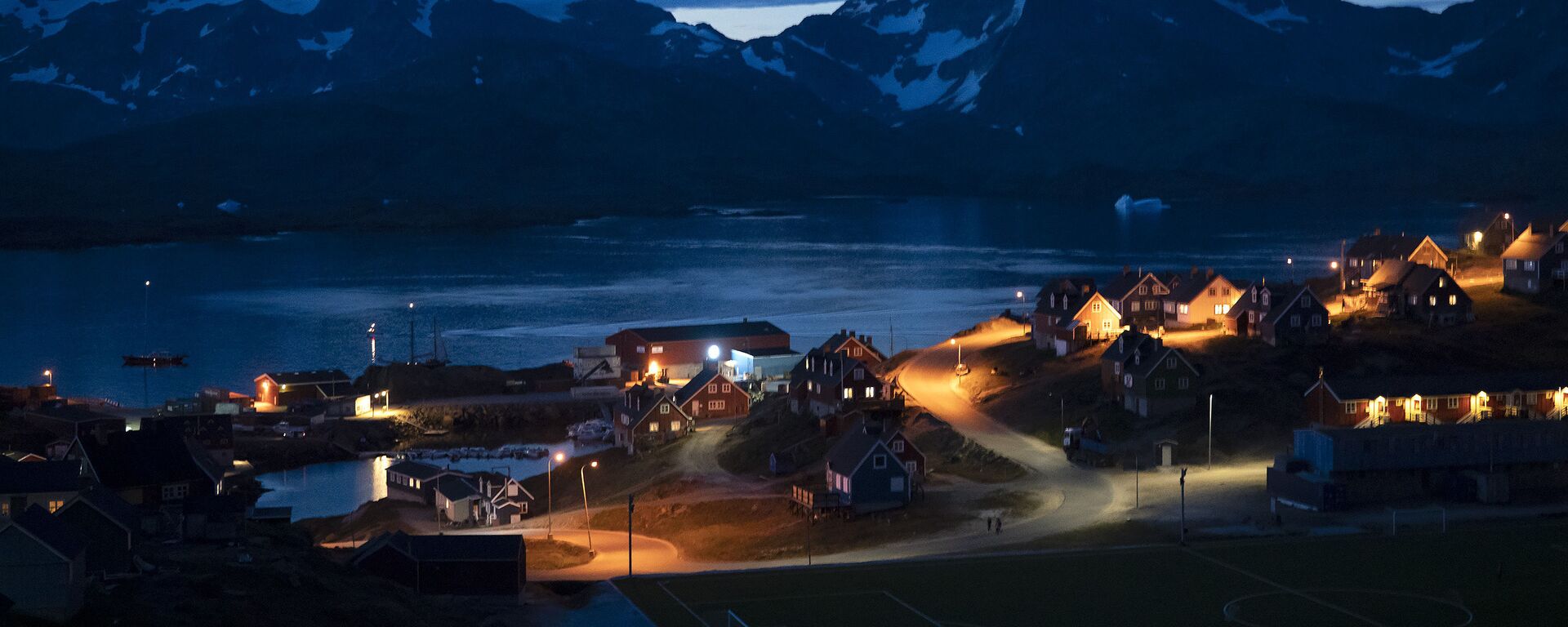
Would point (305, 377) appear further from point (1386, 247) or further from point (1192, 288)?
point (1386, 247)

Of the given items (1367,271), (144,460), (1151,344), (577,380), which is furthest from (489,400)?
(1367,271)

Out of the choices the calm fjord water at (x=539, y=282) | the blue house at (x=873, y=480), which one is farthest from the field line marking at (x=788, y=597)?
the calm fjord water at (x=539, y=282)

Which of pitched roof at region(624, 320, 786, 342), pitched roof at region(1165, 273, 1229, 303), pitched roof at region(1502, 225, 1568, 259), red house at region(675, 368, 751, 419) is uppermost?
pitched roof at region(1502, 225, 1568, 259)

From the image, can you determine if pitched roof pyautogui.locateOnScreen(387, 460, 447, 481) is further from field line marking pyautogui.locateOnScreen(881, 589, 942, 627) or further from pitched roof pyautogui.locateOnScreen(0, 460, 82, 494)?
field line marking pyautogui.locateOnScreen(881, 589, 942, 627)

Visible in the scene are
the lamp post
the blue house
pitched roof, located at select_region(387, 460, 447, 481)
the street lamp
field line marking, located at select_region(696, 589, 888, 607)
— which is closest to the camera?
field line marking, located at select_region(696, 589, 888, 607)

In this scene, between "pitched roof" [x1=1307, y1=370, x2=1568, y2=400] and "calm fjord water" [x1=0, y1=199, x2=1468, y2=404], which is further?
"calm fjord water" [x1=0, y1=199, x2=1468, y2=404]

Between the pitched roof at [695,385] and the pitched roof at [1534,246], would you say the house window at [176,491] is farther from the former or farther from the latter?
the pitched roof at [1534,246]

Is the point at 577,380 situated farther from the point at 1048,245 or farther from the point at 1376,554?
the point at 1048,245

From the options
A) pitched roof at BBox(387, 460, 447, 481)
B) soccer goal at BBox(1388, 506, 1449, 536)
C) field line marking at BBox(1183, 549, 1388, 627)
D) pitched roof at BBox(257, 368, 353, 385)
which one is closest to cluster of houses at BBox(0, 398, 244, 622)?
pitched roof at BBox(387, 460, 447, 481)
